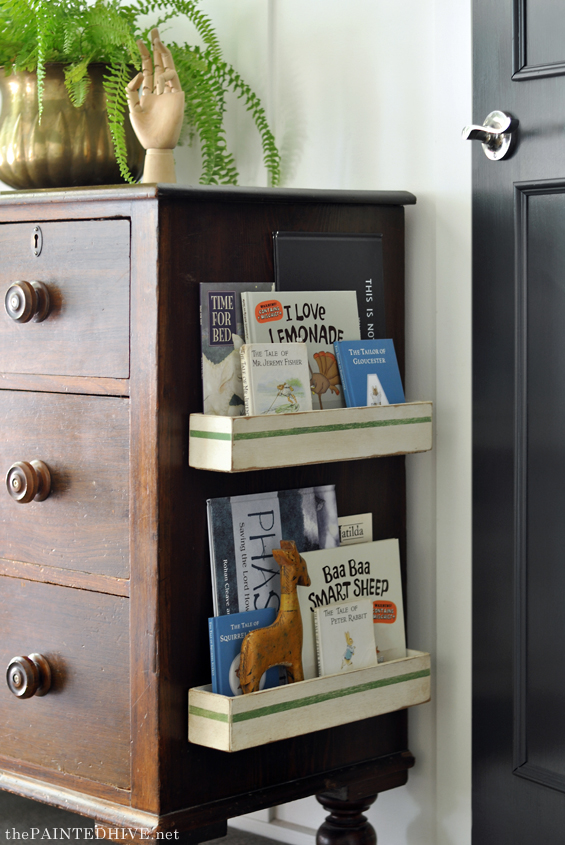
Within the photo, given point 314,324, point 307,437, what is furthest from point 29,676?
point 314,324

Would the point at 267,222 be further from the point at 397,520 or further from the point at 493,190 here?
the point at 397,520

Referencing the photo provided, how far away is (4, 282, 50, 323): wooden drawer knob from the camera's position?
44.2 inches

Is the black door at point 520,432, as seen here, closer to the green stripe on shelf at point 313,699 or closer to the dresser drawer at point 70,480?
the green stripe on shelf at point 313,699

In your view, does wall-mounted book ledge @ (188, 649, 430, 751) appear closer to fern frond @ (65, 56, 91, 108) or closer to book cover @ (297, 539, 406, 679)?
book cover @ (297, 539, 406, 679)

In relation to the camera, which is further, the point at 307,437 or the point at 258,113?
the point at 258,113

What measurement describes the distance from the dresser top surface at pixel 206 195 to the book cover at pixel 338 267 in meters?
0.05

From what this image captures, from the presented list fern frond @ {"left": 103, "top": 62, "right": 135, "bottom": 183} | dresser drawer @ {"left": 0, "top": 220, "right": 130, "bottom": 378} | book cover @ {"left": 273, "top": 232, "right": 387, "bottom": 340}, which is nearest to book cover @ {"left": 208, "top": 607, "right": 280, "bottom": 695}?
dresser drawer @ {"left": 0, "top": 220, "right": 130, "bottom": 378}

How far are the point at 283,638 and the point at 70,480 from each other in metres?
0.33

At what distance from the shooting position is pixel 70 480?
44.2 inches

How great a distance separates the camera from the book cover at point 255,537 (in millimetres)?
1081

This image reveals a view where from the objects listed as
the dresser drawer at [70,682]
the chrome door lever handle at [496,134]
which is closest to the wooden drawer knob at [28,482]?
the dresser drawer at [70,682]

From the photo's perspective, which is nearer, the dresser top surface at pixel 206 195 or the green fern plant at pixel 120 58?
the dresser top surface at pixel 206 195

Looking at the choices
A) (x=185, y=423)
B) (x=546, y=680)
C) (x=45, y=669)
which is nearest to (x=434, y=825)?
(x=546, y=680)

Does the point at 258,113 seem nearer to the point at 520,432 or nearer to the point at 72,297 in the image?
the point at 72,297
